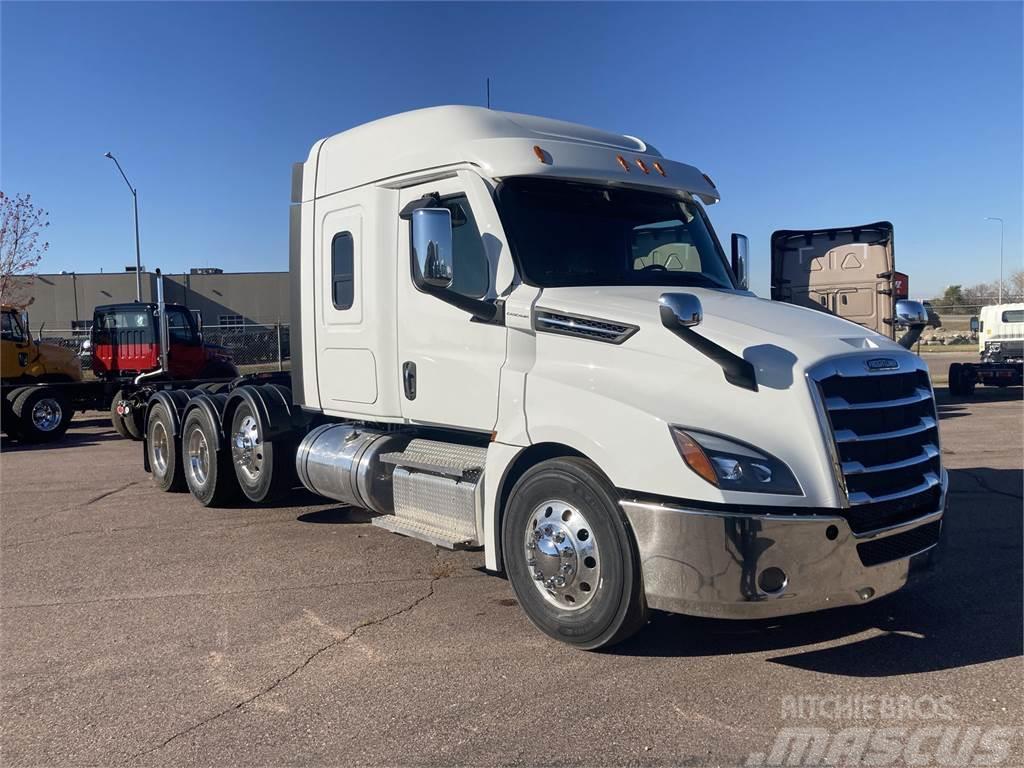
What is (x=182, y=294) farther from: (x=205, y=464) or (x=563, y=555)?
(x=563, y=555)

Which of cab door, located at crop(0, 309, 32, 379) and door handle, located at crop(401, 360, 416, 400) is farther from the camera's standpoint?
cab door, located at crop(0, 309, 32, 379)

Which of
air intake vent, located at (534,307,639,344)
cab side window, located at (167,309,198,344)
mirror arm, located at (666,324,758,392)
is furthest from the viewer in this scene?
cab side window, located at (167,309,198,344)

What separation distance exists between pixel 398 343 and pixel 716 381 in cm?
265

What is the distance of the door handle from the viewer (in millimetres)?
6074

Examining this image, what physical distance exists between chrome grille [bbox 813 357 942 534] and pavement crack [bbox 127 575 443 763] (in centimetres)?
281

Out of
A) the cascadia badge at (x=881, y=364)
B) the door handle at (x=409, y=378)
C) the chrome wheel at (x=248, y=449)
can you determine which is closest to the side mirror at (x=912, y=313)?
the cascadia badge at (x=881, y=364)

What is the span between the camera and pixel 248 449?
8.34 meters

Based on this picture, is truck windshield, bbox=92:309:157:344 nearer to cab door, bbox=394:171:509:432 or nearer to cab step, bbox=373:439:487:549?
cab step, bbox=373:439:487:549

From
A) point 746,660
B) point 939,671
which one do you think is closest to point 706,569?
point 746,660

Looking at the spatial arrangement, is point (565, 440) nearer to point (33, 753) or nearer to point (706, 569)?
point (706, 569)

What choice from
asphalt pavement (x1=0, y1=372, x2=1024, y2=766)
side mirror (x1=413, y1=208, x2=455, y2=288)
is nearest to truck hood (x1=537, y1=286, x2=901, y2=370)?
side mirror (x1=413, y1=208, x2=455, y2=288)

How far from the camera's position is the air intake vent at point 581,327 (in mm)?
4645

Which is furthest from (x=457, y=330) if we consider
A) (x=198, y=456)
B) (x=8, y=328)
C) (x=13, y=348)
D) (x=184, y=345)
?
(x=184, y=345)

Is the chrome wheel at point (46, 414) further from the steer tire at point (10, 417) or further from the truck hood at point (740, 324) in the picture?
the truck hood at point (740, 324)
